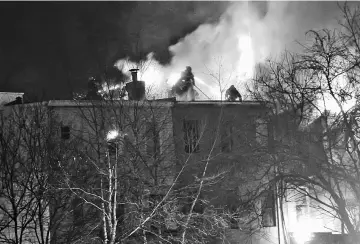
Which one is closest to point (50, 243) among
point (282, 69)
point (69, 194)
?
point (69, 194)

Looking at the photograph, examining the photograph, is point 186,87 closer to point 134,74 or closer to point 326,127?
point 134,74

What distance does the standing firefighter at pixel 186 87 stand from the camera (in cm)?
3466

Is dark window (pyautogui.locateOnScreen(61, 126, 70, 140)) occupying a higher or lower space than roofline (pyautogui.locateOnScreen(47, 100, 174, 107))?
lower

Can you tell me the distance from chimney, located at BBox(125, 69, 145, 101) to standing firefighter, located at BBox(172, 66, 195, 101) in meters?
3.11

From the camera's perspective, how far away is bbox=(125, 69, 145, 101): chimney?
3130 centimetres

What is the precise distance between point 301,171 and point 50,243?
37.7ft

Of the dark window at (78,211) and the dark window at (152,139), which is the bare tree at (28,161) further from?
the dark window at (152,139)

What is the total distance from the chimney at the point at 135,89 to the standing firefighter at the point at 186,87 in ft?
10.2

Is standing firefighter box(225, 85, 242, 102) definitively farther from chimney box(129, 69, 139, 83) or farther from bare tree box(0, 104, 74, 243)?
bare tree box(0, 104, 74, 243)

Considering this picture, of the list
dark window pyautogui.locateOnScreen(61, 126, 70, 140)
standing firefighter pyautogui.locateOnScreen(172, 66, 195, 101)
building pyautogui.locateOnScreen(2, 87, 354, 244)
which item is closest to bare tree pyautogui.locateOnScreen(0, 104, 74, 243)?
building pyautogui.locateOnScreen(2, 87, 354, 244)

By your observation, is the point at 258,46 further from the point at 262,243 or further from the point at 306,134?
the point at 306,134

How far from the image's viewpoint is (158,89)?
109 feet

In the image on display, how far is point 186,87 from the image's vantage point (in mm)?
34969

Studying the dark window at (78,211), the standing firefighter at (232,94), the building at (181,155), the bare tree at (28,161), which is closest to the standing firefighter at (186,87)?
the standing firefighter at (232,94)
